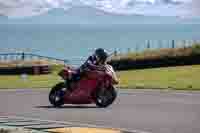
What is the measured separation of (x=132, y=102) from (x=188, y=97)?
2.12m

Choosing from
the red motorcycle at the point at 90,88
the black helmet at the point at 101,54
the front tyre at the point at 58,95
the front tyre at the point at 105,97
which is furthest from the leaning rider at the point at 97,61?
the front tyre at the point at 58,95

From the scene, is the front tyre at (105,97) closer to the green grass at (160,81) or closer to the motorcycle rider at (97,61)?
the motorcycle rider at (97,61)

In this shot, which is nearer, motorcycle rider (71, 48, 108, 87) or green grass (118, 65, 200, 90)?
motorcycle rider (71, 48, 108, 87)

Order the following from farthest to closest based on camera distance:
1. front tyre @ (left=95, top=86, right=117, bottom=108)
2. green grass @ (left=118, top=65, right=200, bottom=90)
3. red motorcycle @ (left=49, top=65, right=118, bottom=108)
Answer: green grass @ (left=118, top=65, right=200, bottom=90) < front tyre @ (left=95, top=86, right=117, bottom=108) < red motorcycle @ (left=49, top=65, right=118, bottom=108)

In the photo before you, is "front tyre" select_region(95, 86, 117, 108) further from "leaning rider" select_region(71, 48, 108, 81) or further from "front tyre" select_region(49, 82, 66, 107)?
"front tyre" select_region(49, 82, 66, 107)

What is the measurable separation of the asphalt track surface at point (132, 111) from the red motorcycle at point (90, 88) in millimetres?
Result: 263

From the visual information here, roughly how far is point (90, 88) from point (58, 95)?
3.82ft

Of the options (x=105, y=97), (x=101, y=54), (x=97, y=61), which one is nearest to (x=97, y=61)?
(x=97, y=61)

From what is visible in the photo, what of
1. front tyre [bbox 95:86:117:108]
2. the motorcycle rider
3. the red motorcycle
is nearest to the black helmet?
the motorcycle rider

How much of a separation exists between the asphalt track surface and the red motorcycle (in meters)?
0.26

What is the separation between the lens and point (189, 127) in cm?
1466

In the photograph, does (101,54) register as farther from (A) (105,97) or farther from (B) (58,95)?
(B) (58,95)

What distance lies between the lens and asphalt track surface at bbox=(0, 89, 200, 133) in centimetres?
1520

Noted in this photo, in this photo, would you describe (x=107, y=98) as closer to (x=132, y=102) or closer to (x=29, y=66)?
(x=132, y=102)
